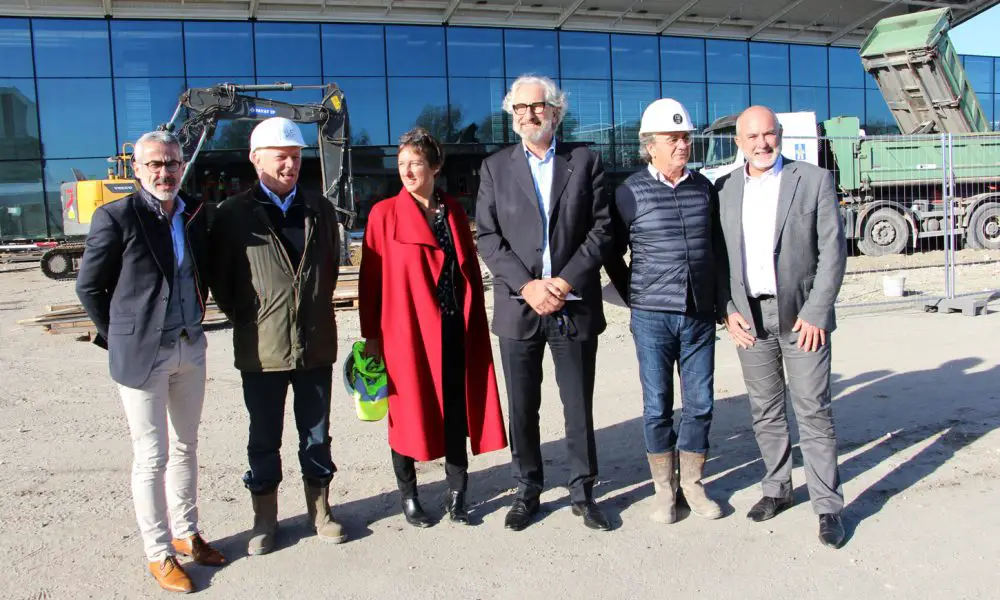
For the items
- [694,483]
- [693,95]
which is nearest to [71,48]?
[693,95]

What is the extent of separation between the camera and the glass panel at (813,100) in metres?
29.2

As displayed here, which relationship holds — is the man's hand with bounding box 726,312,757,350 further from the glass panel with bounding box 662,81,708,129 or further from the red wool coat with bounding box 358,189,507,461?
the glass panel with bounding box 662,81,708,129

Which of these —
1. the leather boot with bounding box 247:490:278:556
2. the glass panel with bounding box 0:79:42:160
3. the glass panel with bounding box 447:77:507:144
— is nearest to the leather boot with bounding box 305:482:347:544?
the leather boot with bounding box 247:490:278:556

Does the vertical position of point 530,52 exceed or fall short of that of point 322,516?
it exceeds it

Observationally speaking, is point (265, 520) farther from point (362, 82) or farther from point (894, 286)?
point (362, 82)

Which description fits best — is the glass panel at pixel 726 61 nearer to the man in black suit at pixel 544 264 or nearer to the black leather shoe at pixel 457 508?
the man in black suit at pixel 544 264

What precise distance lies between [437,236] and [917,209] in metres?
15.0

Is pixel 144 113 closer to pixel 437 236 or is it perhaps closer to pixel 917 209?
pixel 917 209

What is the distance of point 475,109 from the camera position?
25.9 m

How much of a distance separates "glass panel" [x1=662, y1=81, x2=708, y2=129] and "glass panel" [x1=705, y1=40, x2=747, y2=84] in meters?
0.74

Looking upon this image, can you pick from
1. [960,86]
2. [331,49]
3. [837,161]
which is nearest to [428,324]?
[837,161]

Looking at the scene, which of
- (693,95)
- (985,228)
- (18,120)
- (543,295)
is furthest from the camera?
(693,95)

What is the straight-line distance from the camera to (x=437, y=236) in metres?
4.01

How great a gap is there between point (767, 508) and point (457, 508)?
1602 mm
